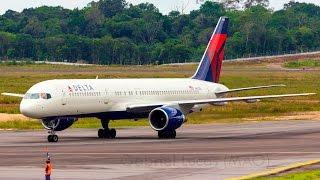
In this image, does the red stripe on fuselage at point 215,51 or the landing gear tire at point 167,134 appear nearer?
the landing gear tire at point 167,134

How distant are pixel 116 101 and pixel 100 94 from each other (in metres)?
1.37

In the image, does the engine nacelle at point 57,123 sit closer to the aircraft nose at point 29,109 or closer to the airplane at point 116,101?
the airplane at point 116,101

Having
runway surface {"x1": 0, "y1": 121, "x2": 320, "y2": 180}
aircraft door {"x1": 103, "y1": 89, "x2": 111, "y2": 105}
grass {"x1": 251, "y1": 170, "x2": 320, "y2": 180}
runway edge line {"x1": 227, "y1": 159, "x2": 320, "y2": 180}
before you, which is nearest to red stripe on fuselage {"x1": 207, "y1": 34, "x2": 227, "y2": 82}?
runway surface {"x1": 0, "y1": 121, "x2": 320, "y2": 180}

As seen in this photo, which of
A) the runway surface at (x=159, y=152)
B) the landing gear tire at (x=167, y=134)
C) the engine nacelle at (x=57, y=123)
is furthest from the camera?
the landing gear tire at (x=167, y=134)

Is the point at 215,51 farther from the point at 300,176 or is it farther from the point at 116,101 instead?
the point at 300,176

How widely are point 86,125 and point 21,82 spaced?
5687 centimetres

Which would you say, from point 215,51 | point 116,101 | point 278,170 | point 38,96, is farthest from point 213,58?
point 278,170

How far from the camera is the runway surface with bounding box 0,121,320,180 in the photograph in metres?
38.4

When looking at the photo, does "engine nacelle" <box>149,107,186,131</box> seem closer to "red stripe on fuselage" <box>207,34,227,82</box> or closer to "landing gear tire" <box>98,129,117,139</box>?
"landing gear tire" <box>98,129,117,139</box>

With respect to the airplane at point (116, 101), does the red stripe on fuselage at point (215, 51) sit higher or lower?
higher

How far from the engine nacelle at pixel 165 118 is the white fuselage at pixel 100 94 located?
6.26ft

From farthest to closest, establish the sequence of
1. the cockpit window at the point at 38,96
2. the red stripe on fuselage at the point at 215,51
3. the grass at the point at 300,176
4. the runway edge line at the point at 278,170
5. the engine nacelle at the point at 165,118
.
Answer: the red stripe on fuselage at the point at 215,51 → the engine nacelle at the point at 165,118 → the cockpit window at the point at 38,96 → the runway edge line at the point at 278,170 → the grass at the point at 300,176

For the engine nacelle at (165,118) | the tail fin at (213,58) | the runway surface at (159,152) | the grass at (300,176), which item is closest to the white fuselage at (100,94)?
the runway surface at (159,152)

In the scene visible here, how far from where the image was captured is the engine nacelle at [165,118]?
58688 millimetres
